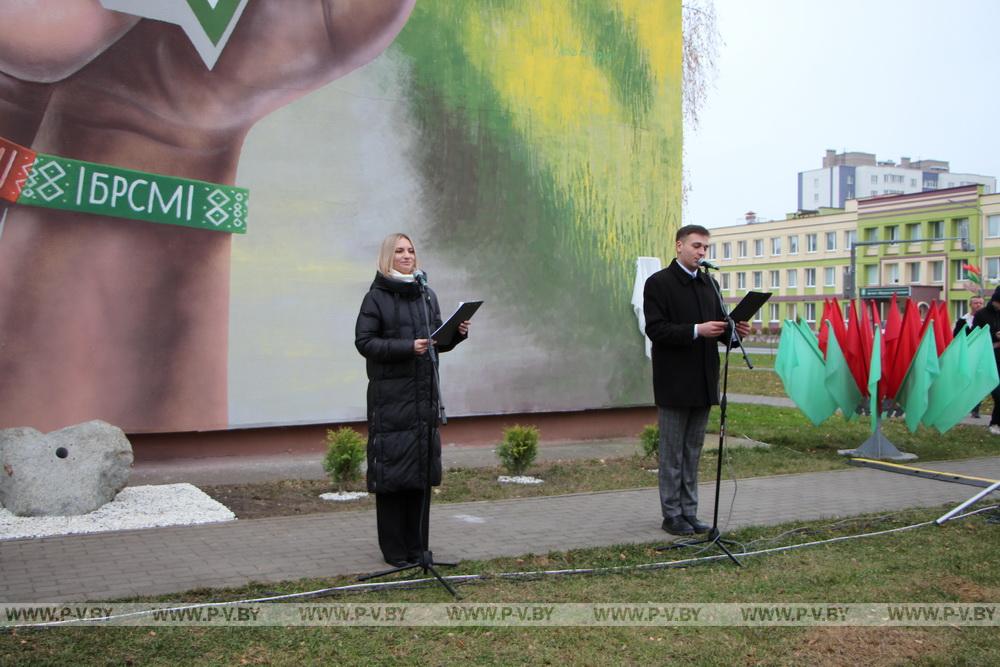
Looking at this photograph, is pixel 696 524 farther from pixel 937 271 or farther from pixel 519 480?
pixel 937 271

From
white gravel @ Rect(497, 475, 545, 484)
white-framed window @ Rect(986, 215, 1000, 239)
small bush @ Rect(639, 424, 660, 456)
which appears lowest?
white gravel @ Rect(497, 475, 545, 484)

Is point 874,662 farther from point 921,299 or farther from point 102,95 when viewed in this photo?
point 921,299

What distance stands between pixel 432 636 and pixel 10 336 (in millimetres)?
5969

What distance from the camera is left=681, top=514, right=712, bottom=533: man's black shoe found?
23.5 ft

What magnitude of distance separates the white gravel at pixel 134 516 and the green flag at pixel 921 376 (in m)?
7.77

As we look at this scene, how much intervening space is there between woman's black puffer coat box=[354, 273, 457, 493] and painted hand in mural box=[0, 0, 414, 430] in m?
4.32

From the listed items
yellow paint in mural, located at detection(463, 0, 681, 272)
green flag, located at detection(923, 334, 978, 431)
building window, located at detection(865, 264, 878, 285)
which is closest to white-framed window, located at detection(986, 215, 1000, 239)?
building window, located at detection(865, 264, 878, 285)

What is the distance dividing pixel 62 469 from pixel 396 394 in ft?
10.9

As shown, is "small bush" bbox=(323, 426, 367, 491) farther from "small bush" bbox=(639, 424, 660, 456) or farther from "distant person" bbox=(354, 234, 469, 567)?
"small bush" bbox=(639, 424, 660, 456)

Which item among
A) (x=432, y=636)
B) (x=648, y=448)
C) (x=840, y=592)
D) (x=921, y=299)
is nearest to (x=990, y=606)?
(x=840, y=592)

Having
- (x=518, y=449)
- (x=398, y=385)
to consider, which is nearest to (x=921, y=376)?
(x=518, y=449)

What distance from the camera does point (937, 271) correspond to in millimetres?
81562

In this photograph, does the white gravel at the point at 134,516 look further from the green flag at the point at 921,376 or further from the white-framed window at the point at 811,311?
the white-framed window at the point at 811,311

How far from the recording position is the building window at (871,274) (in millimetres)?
87938
